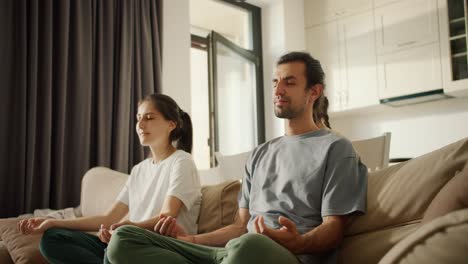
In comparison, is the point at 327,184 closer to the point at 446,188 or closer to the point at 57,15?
the point at 446,188

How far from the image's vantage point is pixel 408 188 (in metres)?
1.21

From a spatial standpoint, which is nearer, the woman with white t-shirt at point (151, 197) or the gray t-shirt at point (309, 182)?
the gray t-shirt at point (309, 182)

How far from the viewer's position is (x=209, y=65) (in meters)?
3.86

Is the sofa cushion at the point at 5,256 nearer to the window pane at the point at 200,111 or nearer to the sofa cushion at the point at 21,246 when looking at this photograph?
the sofa cushion at the point at 21,246

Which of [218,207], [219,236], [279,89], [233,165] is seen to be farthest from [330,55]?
[219,236]

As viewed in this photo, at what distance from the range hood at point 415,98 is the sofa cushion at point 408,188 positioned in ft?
9.73

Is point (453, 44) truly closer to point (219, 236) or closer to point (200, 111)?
point (200, 111)

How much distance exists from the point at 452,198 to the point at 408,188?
Answer: 24cm

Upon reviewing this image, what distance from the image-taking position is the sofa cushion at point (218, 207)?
189 cm

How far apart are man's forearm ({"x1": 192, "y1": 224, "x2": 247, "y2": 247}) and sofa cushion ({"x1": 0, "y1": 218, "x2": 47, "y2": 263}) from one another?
0.74m

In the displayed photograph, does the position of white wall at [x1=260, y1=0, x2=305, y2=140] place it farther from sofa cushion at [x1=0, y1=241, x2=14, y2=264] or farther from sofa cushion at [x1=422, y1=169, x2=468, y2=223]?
sofa cushion at [x1=422, y1=169, x2=468, y2=223]

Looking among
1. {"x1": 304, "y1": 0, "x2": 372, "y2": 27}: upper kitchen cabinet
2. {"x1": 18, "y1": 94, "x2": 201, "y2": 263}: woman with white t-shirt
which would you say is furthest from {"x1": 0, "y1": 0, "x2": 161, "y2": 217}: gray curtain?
{"x1": 304, "y1": 0, "x2": 372, "y2": 27}: upper kitchen cabinet

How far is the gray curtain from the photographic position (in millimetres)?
2660

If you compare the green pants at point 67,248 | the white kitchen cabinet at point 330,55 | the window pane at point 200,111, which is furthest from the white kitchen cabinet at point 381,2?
the green pants at point 67,248
